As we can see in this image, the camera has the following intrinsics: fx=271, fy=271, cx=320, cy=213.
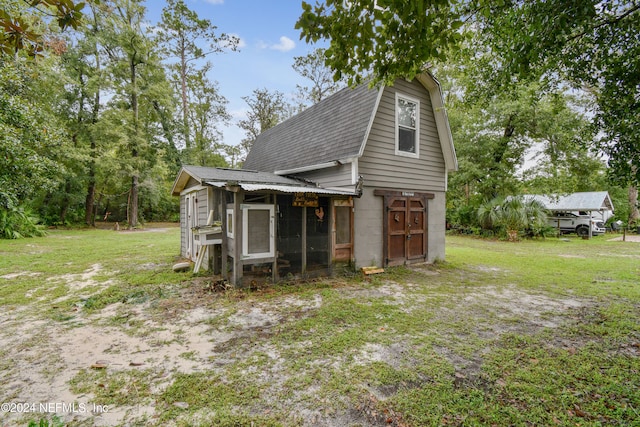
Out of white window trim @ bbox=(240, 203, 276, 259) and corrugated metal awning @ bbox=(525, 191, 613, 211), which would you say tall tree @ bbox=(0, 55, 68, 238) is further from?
corrugated metal awning @ bbox=(525, 191, 613, 211)

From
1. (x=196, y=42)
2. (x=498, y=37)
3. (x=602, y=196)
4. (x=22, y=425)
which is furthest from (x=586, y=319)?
(x=196, y=42)

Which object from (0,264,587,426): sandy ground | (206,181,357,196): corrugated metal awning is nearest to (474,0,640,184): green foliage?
(0,264,587,426): sandy ground

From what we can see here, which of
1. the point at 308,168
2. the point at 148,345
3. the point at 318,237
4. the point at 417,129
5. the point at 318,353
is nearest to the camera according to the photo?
the point at 318,353

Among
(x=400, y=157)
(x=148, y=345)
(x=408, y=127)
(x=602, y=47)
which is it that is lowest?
(x=148, y=345)

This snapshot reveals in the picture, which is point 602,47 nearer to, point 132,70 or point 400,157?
point 400,157

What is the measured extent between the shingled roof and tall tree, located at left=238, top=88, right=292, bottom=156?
1139cm

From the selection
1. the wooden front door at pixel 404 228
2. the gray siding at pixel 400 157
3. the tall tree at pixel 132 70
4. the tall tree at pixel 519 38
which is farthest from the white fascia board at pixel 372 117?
the tall tree at pixel 132 70

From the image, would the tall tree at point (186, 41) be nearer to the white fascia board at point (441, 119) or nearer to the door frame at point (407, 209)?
the white fascia board at point (441, 119)

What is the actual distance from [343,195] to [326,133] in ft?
9.12

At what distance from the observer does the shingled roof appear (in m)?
6.94

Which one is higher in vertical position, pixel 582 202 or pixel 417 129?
pixel 417 129

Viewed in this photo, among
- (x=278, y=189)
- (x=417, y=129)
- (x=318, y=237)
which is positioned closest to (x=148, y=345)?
(x=278, y=189)

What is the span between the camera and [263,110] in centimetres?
2225

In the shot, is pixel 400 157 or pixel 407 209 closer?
pixel 400 157
